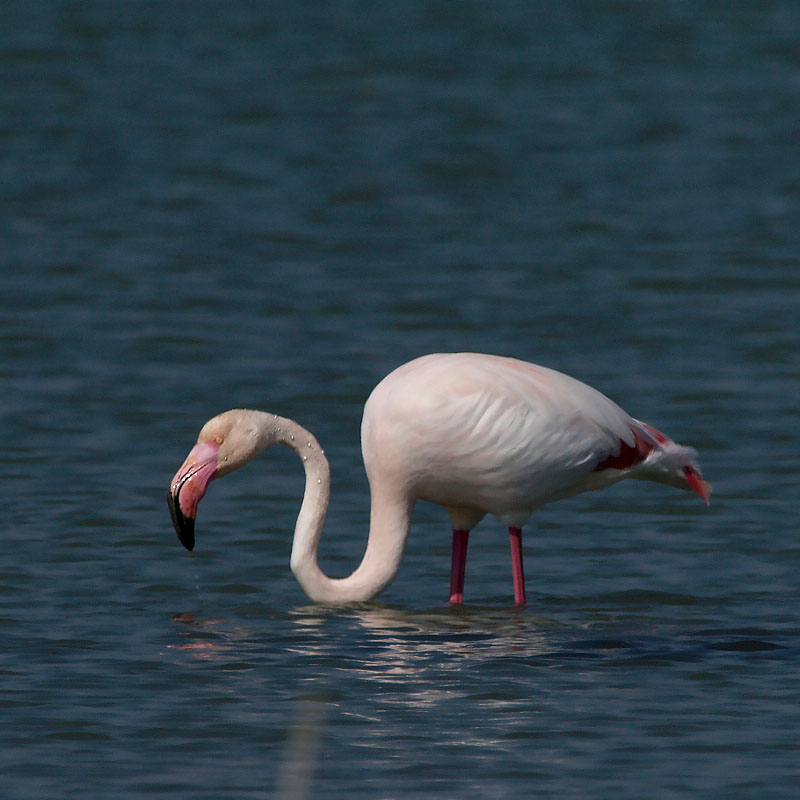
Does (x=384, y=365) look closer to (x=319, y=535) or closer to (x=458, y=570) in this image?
(x=458, y=570)

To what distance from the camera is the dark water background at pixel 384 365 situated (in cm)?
774

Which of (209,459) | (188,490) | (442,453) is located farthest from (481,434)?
(188,490)

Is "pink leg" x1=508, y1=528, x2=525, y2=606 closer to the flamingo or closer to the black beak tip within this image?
the flamingo

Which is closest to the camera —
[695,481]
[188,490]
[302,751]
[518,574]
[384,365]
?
[302,751]

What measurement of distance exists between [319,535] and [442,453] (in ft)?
2.17

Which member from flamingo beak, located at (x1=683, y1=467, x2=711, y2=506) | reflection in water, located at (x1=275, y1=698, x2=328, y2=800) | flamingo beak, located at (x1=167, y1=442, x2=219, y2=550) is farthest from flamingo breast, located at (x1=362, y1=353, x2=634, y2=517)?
reflection in water, located at (x1=275, y1=698, x2=328, y2=800)

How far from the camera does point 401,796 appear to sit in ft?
22.9

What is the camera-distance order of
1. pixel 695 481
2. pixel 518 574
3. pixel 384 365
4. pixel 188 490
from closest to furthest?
1. pixel 188 490
2. pixel 518 574
3. pixel 695 481
4. pixel 384 365

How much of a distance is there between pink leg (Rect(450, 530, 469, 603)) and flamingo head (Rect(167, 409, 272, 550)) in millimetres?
1074

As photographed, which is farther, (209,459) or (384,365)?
(384,365)

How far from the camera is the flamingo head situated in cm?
939

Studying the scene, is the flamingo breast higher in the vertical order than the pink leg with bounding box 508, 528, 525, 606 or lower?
higher

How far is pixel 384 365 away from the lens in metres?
14.6

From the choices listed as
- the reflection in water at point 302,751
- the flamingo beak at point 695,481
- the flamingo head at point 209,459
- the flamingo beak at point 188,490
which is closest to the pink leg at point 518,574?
the flamingo beak at point 695,481
